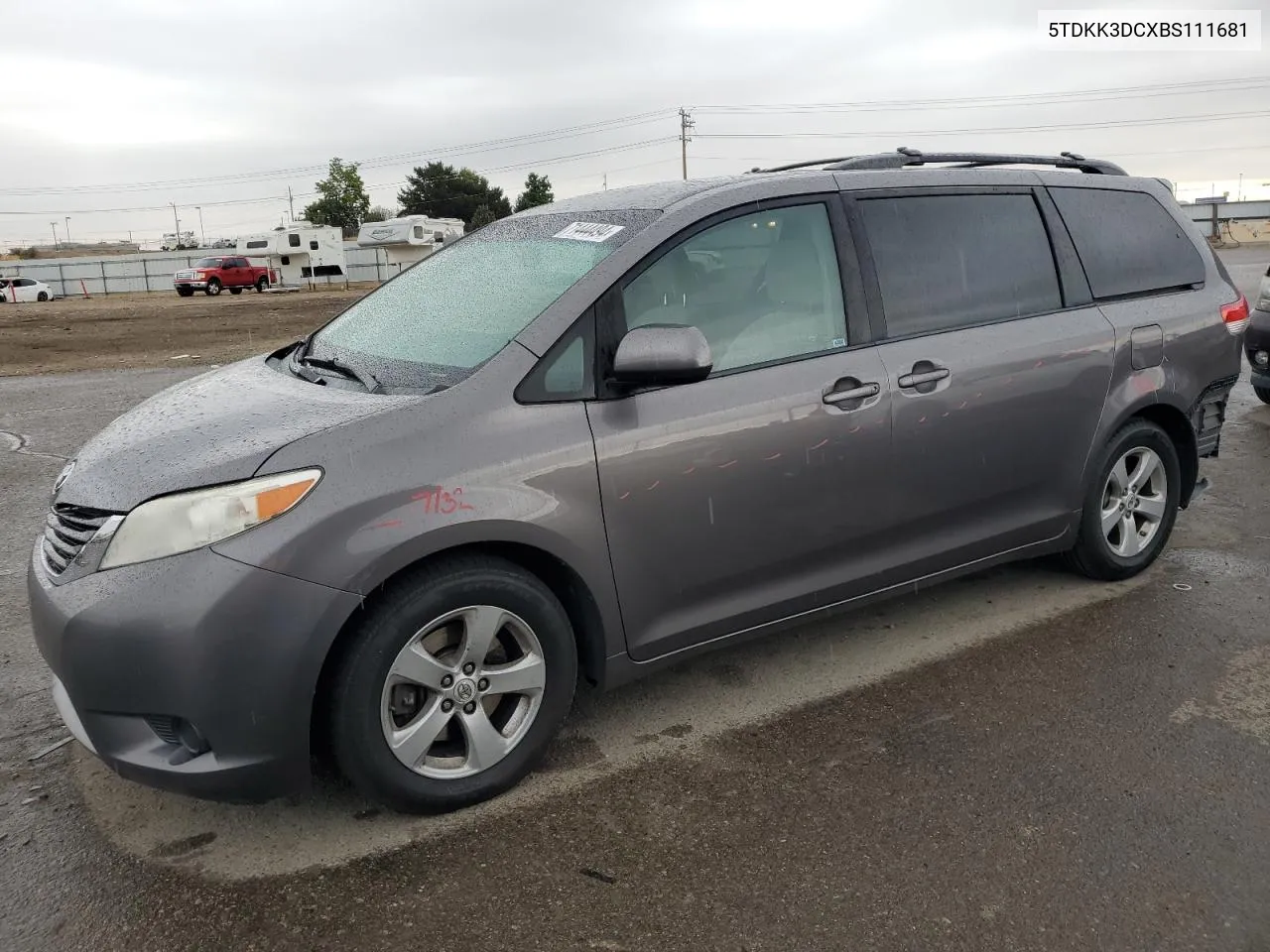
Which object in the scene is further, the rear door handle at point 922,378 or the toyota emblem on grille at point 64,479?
the rear door handle at point 922,378

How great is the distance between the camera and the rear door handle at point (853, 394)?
11.6ft

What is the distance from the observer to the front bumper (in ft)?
8.51

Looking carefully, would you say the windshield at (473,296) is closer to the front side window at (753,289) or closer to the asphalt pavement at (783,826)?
the front side window at (753,289)

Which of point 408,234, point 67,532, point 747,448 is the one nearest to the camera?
point 67,532

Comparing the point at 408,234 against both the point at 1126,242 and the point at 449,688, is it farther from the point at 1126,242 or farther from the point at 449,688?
the point at 449,688

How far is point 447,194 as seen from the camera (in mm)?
94125

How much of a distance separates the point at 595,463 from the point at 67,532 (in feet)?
4.79

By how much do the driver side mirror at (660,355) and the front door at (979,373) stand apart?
36.5 inches

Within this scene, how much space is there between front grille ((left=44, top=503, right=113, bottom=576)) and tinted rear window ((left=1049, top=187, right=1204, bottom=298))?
377 cm

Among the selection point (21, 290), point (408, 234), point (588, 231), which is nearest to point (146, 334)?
point (588, 231)

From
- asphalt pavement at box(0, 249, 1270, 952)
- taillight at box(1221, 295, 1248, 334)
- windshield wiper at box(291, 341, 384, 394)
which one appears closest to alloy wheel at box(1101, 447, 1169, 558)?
asphalt pavement at box(0, 249, 1270, 952)

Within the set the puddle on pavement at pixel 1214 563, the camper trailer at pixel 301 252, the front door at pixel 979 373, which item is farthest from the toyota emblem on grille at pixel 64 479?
the camper trailer at pixel 301 252

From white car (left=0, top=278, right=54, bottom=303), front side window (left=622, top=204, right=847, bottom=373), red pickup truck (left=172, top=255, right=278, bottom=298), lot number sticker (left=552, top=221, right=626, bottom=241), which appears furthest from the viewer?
white car (left=0, top=278, right=54, bottom=303)

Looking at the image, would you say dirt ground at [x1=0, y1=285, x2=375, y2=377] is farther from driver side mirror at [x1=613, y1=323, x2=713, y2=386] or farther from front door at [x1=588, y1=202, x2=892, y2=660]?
driver side mirror at [x1=613, y1=323, x2=713, y2=386]
